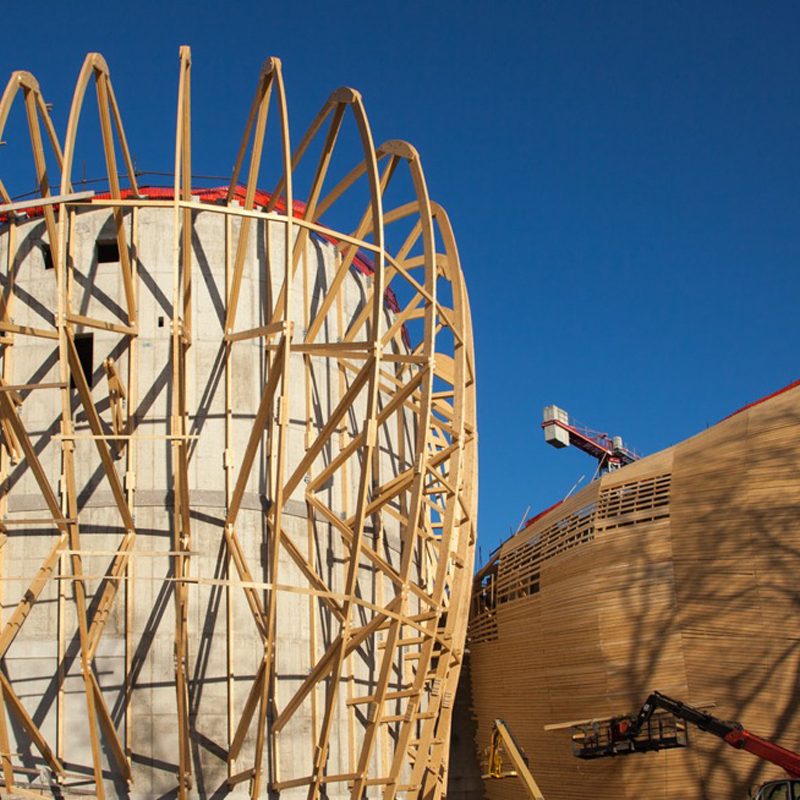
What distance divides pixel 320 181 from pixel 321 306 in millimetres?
3509

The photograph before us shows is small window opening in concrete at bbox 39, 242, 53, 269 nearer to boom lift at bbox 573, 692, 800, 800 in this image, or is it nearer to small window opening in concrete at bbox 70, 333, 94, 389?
small window opening in concrete at bbox 70, 333, 94, 389

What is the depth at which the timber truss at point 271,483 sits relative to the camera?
26.9 meters

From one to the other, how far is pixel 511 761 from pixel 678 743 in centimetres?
503

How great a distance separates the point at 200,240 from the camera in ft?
109

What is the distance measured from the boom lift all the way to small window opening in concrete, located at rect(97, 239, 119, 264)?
17876 mm

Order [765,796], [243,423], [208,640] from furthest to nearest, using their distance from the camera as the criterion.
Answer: [243,423] → [208,640] → [765,796]

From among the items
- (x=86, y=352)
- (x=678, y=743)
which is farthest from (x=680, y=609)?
(x=86, y=352)

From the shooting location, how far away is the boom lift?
26411mm

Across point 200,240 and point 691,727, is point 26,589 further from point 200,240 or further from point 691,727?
point 691,727

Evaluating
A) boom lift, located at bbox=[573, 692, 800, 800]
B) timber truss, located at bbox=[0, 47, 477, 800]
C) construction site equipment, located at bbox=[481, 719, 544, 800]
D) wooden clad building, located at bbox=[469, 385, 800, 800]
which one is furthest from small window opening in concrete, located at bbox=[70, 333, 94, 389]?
boom lift, located at bbox=[573, 692, 800, 800]

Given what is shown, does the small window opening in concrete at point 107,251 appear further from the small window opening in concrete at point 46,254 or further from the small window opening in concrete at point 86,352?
the small window opening in concrete at point 86,352

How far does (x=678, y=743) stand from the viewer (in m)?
29.8

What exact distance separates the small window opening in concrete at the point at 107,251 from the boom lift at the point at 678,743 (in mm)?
17876

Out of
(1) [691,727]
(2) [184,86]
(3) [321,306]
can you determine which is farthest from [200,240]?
(1) [691,727]
